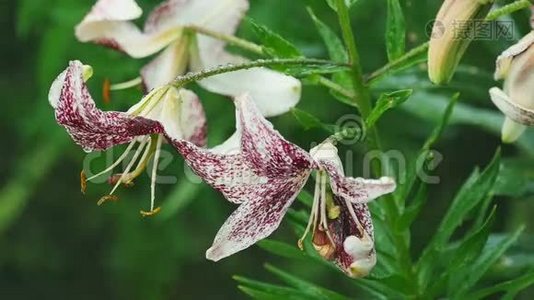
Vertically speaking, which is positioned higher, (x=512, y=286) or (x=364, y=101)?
(x=364, y=101)

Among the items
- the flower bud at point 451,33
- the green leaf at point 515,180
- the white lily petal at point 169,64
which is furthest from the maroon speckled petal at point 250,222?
the green leaf at point 515,180

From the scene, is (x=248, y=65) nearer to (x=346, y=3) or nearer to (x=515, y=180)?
(x=346, y=3)

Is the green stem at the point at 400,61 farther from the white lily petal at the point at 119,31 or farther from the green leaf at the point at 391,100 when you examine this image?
the white lily petal at the point at 119,31

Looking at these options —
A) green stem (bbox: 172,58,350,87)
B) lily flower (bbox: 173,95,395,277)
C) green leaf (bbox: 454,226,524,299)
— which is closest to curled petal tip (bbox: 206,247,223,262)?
lily flower (bbox: 173,95,395,277)

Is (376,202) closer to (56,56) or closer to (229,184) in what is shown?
(229,184)

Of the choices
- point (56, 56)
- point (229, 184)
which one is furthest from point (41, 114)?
point (229, 184)

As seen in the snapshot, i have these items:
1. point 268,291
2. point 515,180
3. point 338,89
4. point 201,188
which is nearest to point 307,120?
point 338,89
